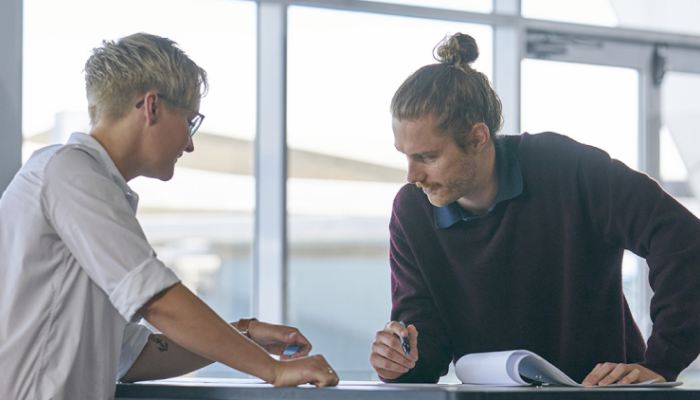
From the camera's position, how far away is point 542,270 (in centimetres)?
161

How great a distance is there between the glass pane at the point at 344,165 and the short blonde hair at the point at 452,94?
5.25 feet

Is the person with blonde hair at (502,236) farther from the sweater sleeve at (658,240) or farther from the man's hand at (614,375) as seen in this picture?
the man's hand at (614,375)

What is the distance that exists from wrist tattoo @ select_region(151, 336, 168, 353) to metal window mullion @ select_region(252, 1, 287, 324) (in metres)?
1.78

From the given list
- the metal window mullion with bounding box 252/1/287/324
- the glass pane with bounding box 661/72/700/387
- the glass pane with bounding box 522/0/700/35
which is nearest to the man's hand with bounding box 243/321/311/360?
the metal window mullion with bounding box 252/1/287/324

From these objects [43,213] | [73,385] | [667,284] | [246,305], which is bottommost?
[246,305]

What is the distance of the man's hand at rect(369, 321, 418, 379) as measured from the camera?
4.70 ft

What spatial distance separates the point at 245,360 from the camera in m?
1.05

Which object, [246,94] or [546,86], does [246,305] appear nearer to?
[246,94]

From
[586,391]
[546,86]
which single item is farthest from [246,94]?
[586,391]

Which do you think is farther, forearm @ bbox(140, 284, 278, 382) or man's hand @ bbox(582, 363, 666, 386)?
man's hand @ bbox(582, 363, 666, 386)

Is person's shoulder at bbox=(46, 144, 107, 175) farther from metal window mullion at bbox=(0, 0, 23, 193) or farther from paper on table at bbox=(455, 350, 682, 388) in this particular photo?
metal window mullion at bbox=(0, 0, 23, 193)

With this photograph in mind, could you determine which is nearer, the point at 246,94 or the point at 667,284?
the point at 667,284

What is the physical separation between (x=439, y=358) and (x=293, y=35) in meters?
2.04

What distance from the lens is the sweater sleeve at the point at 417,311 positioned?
1.57 metres
